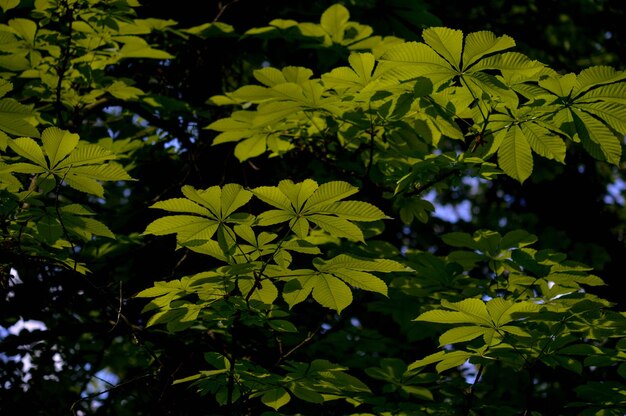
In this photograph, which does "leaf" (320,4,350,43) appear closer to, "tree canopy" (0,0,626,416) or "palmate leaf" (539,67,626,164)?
"tree canopy" (0,0,626,416)

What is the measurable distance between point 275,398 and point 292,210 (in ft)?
2.08

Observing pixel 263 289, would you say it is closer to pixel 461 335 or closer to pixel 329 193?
pixel 329 193

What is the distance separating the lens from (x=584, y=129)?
153 cm

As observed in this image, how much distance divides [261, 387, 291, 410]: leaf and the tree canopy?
16 mm

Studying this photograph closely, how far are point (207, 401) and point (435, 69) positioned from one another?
6.21ft

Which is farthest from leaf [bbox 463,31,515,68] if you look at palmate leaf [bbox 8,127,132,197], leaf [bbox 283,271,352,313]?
palmate leaf [bbox 8,127,132,197]

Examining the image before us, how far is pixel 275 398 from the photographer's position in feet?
5.61

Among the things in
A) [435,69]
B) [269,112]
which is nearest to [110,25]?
[269,112]

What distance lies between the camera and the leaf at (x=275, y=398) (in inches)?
66.5

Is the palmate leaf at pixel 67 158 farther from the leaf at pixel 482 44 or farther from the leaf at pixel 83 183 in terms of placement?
the leaf at pixel 482 44

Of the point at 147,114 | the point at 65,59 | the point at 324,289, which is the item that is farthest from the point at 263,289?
the point at 147,114

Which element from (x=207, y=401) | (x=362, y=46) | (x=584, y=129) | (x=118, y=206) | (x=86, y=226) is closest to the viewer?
(x=584, y=129)

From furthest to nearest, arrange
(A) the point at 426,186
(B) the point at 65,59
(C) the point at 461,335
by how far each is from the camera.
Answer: (B) the point at 65,59 → (A) the point at 426,186 → (C) the point at 461,335

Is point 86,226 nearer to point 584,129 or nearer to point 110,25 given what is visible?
point 110,25
